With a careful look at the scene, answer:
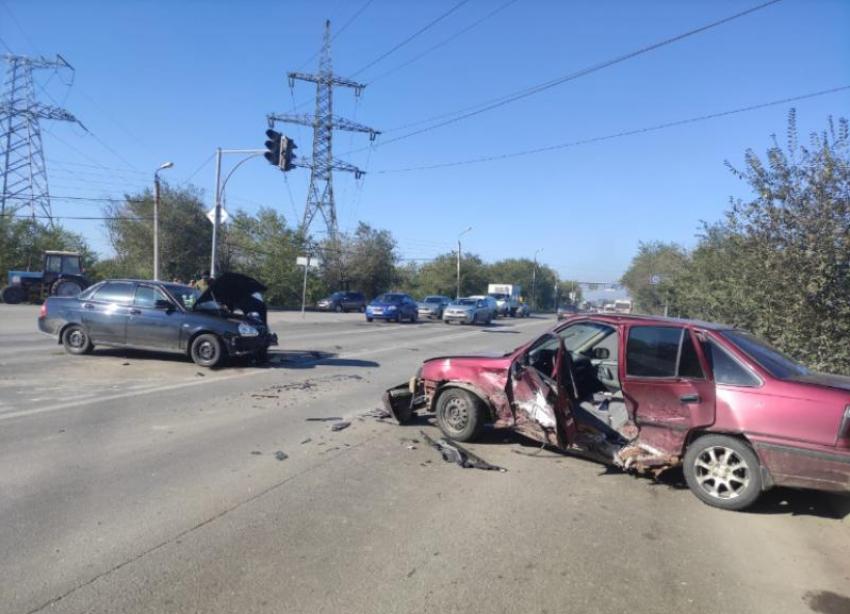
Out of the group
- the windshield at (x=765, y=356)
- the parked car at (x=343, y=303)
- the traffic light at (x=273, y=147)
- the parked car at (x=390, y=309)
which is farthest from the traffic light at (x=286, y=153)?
the parked car at (x=343, y=303)

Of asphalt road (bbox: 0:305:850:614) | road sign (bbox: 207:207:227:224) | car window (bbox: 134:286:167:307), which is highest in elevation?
road sign (bbox: 207:207:227:224)

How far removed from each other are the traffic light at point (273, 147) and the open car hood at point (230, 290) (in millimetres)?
8038

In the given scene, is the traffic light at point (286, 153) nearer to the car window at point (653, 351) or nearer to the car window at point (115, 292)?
the car window at point (115, 292)

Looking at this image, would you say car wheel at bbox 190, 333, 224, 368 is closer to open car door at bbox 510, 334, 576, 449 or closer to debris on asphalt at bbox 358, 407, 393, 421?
debris on asphalt at bbox 358, 407, 393, 421

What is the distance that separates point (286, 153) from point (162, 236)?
2692cm

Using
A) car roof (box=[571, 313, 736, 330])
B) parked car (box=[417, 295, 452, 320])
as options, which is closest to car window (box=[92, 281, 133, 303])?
car roof (box=[571, 313, 736, 330])

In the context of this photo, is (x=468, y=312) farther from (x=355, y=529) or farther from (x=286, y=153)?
(x=355, y=529)

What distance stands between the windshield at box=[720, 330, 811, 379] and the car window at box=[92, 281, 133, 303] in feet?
36.0

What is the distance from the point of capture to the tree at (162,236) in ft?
135

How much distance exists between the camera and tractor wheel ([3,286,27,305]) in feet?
97.4

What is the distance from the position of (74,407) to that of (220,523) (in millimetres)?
4558

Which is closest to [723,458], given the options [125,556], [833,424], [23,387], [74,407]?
[833,424]

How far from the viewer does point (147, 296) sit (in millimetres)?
11609

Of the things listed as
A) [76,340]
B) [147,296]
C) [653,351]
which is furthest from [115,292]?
[653,351]
